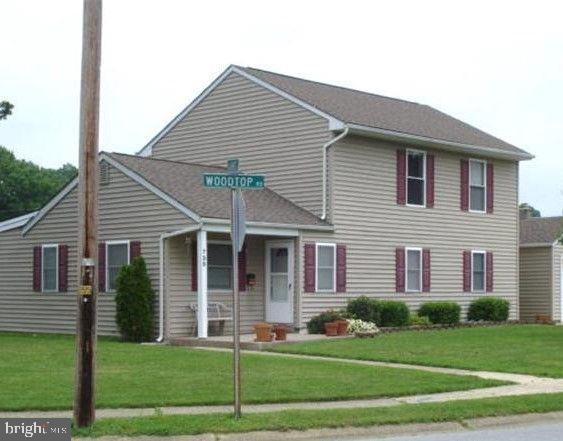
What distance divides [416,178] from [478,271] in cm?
440

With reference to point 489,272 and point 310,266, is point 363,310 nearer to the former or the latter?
point 310,266

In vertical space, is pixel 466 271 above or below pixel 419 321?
above

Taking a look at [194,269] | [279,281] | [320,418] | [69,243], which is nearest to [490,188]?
[279,281]

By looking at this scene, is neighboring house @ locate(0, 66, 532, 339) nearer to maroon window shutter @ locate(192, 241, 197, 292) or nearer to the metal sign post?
maroon window shutter @ locate(192, 241, 197, 292)

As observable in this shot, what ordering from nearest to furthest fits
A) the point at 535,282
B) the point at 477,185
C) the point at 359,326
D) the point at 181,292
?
the point at 181,292
the point at 359,326
the point at 477,185
the point at 535,282

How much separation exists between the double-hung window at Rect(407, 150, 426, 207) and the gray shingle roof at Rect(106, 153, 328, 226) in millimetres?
4001

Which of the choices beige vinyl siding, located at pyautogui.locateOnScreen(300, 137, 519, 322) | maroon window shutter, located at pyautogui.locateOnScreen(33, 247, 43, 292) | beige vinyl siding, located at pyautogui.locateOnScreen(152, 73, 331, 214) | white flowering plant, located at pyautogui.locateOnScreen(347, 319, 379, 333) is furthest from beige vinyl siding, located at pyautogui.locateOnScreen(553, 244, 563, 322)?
maroon window shutter, located at pyautogui.locateOnScreen(33, 247, 43, 292)

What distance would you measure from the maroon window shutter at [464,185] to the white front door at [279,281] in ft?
24.3

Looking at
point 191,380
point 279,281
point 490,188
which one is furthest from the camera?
point 490,188

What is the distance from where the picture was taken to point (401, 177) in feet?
96.5

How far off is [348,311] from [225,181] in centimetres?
1584

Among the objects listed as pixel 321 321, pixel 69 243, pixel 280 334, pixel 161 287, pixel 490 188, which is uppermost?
pixel 490 188

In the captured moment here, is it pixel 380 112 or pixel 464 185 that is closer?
pixel 380 112

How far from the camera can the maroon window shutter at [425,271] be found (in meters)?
30.2
